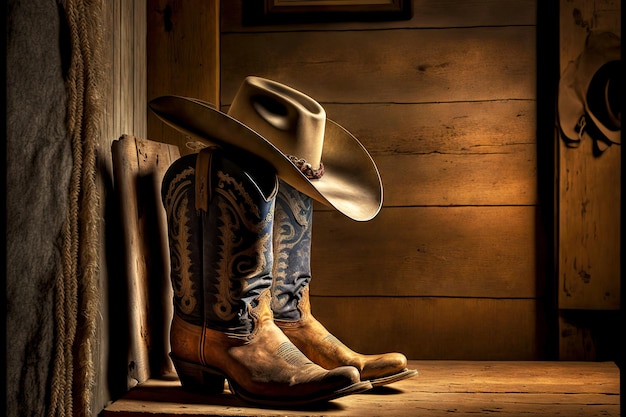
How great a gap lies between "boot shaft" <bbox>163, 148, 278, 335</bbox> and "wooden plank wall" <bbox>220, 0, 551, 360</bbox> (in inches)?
22.3

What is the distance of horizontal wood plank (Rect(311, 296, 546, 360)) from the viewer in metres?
1.92

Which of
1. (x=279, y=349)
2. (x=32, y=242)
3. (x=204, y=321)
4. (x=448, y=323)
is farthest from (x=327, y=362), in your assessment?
(x=32, y=242)

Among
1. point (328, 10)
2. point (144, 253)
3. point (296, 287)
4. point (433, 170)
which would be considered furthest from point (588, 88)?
point (144, 253)

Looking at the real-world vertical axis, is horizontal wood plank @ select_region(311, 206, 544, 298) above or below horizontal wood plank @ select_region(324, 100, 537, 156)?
below

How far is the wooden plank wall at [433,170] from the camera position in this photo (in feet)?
6.30

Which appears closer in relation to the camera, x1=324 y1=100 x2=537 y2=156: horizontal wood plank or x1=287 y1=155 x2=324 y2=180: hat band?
x1=287 y1=155 x2=324 y2=180: hat band

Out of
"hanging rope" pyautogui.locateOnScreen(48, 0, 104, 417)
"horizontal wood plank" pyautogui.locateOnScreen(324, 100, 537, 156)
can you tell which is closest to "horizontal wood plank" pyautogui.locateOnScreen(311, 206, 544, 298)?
Answer: "horizontal wood plank" pyautogui.locateOnScreen(324, 100, 537, 156)

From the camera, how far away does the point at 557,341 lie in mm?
1877

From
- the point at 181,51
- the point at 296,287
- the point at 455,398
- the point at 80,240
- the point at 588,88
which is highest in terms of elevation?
the point at 181,51

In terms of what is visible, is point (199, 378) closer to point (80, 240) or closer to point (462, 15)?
point (80, 240)

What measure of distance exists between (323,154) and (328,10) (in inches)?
18.7

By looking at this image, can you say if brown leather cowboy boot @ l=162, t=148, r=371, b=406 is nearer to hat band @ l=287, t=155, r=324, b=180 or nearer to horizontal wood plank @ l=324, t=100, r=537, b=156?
hat band @ l=287, t=155, r=324, b=180

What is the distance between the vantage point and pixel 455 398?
1447mm

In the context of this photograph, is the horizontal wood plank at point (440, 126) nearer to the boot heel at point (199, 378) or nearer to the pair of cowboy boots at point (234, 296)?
the pair of cowboy boots at point (234, 296)
